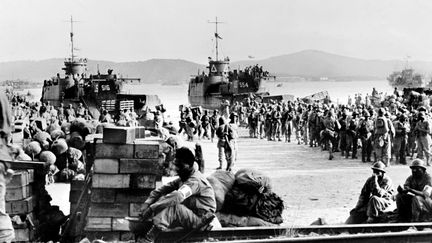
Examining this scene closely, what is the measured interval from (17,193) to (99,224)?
4.16 feet

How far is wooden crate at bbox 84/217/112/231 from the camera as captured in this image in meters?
6.00

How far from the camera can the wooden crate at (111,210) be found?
6.00 m

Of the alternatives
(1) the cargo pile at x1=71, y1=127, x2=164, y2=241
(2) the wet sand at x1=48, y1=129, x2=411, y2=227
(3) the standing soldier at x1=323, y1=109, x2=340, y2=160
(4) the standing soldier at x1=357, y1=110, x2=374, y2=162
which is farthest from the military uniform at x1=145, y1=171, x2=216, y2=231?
(3) the standing soldier at x1=323, y1=109, x2=340, y2=160

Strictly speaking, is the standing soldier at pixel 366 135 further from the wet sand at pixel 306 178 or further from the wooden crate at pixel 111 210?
the wooden crate at pixel 111 210

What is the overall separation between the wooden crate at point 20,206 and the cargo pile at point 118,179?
1.11 m

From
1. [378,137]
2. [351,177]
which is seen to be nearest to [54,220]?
[351,177]

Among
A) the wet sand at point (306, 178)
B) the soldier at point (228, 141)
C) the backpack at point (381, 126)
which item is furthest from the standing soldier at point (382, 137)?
the soldier at point (228, 141)

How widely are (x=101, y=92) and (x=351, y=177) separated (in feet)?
80.1

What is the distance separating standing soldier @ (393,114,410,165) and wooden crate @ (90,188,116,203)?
488 inches

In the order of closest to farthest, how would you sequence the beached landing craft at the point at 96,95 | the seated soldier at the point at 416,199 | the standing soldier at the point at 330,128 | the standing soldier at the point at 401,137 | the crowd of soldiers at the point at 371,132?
the seated soldier at the point at 416,199, the crowd of soldiers at the point at 371,132, the standing soldier at the point at 401,137, the standing soldier at the point at 330,128, the beached landing craft at the point at 96,95

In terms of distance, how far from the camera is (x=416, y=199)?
7336 millimetres

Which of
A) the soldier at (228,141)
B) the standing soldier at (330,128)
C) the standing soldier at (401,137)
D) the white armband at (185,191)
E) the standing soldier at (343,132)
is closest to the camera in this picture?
the white armband at (185,191)

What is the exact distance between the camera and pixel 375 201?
7.90 meters

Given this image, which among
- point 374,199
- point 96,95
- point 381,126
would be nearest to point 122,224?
point 374,199
